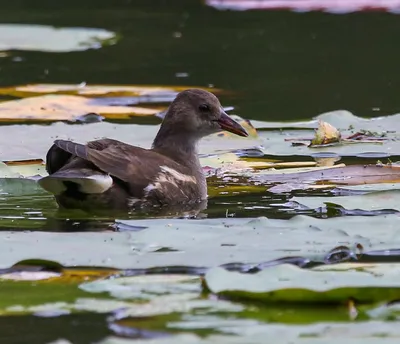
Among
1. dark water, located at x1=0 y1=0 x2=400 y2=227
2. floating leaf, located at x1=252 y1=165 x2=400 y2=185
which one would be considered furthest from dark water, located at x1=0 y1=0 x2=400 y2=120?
floating leaf, located at x1=252 y1=165 x2=400 y2=185

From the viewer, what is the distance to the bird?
532 centimetres

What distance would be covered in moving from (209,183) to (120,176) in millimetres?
999

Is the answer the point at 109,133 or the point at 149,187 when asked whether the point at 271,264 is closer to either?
the point at 149,187

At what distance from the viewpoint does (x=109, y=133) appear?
280 inches

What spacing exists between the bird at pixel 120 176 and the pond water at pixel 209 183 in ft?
0.33

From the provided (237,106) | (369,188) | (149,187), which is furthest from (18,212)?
(237,106)

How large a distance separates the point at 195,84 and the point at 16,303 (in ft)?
20.4

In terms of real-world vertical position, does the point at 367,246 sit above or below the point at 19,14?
below

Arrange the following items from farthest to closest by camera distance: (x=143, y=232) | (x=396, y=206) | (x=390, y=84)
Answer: (x=390, y=84) → (x=396, y=206) → (x=143, y=232)

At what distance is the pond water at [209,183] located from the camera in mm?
3562

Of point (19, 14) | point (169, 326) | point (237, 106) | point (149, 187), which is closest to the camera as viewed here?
point (169, 326)

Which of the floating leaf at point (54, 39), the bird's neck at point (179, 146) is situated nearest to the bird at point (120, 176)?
the bird's neck at point (179, 146)

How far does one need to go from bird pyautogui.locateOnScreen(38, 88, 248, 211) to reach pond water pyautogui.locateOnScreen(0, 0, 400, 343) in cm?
10

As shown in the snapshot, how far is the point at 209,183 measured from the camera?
632 cm
